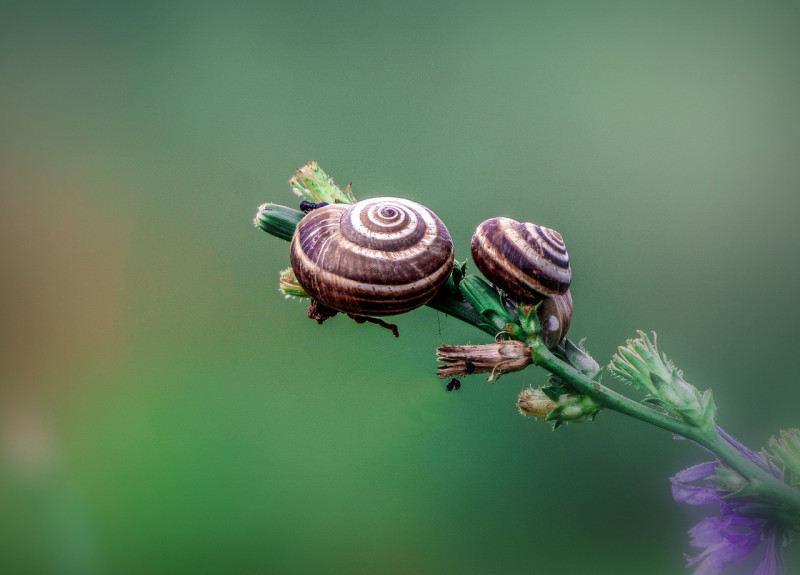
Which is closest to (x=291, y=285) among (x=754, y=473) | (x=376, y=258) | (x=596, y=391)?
(x=376, y=258)

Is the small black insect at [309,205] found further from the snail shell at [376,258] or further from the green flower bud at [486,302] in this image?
the green flower bud at [486,302]

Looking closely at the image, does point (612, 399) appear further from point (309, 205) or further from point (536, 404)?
point (309, 205)

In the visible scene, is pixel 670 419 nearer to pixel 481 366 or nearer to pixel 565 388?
pixel 565 388

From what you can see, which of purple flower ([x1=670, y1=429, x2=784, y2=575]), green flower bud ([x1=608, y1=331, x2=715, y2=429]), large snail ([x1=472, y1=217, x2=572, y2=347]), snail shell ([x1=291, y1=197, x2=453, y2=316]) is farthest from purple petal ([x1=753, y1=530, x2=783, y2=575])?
snail shell ([x1=291, y1=197, x2=453, y2=316])

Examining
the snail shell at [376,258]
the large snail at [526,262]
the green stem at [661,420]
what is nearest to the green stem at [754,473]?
the green stem at [661,420]

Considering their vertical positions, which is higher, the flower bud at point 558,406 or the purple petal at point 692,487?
the flower bud at point 558,406
